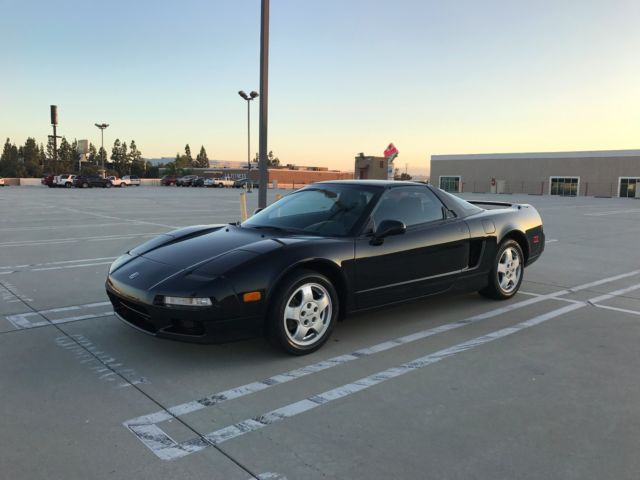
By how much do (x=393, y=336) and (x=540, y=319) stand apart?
5.58 feet

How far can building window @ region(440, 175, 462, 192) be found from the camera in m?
71.2

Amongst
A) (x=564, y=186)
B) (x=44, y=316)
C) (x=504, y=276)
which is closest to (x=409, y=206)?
(x=504, y=276)

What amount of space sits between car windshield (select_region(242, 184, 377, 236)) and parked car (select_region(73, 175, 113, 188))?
158ft

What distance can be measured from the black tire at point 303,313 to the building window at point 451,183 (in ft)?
226

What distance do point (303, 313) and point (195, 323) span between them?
0.84 metres

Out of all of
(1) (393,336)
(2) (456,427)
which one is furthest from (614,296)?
(2) (456,427)

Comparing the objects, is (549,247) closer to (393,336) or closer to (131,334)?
(393,336)

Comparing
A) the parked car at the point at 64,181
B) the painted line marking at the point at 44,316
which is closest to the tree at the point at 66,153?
the parked car at the point at 64,181

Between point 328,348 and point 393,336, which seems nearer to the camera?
point 328,348

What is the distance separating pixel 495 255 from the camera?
5781 mm

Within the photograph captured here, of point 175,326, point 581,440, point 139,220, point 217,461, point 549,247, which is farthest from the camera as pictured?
point 139,220

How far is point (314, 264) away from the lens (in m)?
4.24

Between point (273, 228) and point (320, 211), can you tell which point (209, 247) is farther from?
point (320, 211)

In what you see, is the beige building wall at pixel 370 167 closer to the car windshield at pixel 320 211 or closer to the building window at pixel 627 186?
the car windshield at pixel 320 211
